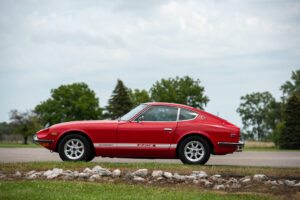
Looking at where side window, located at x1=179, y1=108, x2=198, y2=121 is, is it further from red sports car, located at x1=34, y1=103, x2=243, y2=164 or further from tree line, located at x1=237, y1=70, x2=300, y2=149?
tree line, located at x1=237, y1=70, x2=300, y2=149

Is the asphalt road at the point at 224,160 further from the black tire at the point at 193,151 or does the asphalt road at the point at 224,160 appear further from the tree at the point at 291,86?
the tree at the point at 291,86

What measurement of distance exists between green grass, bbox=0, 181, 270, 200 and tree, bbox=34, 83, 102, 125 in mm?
65271

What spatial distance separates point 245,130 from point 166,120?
272 ft

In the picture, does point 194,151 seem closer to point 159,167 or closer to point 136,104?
point 159,167

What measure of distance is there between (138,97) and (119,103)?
8.84 metres

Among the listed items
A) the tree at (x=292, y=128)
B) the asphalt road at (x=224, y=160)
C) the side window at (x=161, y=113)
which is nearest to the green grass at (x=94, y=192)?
the side window at (x=161, y=113)

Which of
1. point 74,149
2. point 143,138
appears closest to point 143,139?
point 143,138

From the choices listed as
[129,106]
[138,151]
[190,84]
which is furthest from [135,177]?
[190,84]

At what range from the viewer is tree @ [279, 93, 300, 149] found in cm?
4281

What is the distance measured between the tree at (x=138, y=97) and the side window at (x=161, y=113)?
5774 cm

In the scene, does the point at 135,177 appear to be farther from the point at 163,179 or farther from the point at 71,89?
the point at 71,89

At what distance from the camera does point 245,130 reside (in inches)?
3561

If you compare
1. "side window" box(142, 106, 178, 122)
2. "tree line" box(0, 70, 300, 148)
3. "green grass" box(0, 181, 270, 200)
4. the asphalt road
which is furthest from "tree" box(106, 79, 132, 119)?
"green grass" box(0, 181, 270, 200)

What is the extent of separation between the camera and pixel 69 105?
247ft
